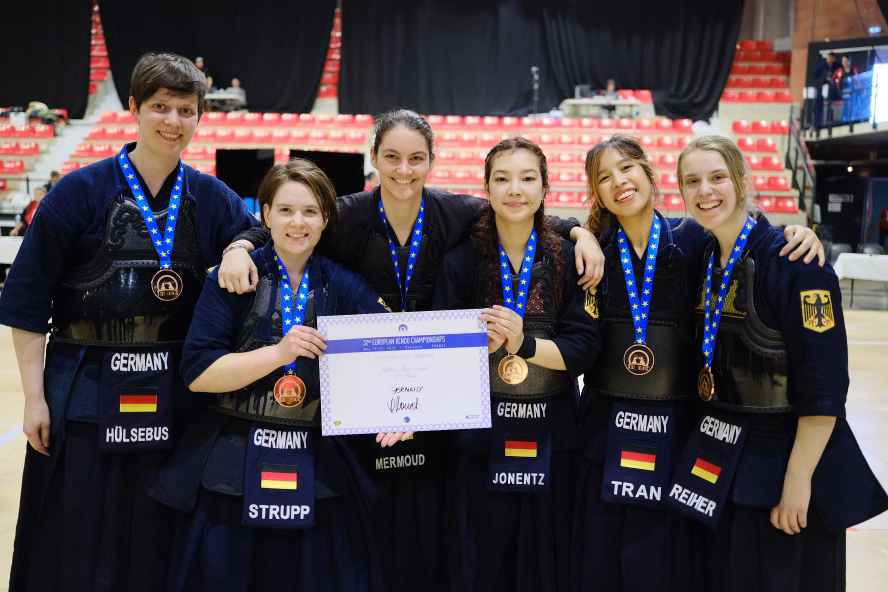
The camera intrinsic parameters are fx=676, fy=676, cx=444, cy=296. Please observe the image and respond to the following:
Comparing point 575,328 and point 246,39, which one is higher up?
point 246,39

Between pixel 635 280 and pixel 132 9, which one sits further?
pixel 132 9

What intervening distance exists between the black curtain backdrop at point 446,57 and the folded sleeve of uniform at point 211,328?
16.0 m

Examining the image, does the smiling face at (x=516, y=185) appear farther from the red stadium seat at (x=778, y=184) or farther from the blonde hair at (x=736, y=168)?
the red stadium seat at (x=778, y=184)

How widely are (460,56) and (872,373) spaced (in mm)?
13312

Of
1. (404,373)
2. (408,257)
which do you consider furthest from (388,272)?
(404,373)

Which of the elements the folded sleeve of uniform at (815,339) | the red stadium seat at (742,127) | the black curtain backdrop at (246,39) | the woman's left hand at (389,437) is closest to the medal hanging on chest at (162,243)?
the woman's left hand at (389,437)

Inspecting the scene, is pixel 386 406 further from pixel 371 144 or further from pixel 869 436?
pixel 869 436

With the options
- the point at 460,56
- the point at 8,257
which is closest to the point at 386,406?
the point at 8,257

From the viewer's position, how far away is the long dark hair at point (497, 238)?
A: 6.90 ft

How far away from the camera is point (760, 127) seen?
50.9ft

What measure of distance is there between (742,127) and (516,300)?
1555cm

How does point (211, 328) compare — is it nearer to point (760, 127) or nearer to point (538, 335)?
point (538, 335)

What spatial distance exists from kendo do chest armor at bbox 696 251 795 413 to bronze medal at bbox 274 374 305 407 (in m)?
1.21

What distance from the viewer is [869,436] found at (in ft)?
15.3
